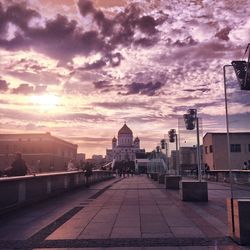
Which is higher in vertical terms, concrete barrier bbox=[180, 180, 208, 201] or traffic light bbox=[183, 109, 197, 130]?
traffic light bbox=[183, 109, 197, 130]

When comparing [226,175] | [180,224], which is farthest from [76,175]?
[180,224]

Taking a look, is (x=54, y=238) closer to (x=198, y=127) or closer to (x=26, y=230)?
(x=26, y=230)

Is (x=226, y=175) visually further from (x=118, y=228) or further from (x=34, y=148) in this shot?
(x=34, y=148)

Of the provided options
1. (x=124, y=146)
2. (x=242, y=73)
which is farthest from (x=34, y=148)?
(x=242, y=73)

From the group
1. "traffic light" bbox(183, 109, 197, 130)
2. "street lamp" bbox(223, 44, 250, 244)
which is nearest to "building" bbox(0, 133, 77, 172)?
"traffic light" bbox(183, 109, 197, 130)

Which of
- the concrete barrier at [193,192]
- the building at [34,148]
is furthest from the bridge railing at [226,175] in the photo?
the building at [34,148]

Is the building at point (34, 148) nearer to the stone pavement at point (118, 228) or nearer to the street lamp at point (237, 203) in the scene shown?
the stone pavement at point (118, 228)

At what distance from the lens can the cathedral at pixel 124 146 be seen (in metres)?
178

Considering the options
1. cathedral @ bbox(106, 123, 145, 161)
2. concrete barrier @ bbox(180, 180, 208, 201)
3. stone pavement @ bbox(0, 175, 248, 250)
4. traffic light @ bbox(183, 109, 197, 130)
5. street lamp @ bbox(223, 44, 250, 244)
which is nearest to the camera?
street lamp @ bbox(223, 44, 250, 244)

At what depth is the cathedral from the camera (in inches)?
7018

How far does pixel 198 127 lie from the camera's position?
1736cm

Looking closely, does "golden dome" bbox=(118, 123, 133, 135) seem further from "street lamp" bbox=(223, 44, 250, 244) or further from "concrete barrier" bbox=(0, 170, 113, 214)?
"street lamp" bbox=(223, 44, 250, 244)

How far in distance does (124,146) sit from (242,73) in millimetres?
172195

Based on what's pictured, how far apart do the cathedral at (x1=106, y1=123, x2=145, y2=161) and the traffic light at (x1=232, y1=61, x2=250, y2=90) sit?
165 m
